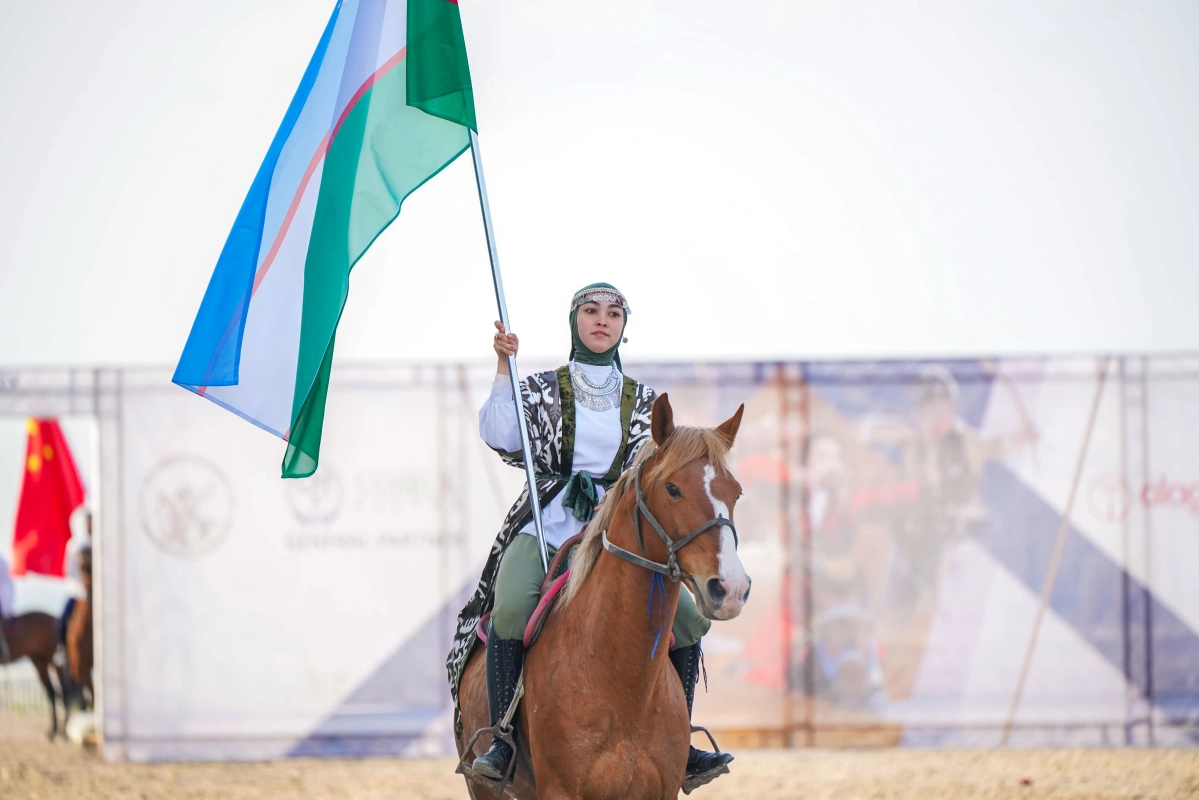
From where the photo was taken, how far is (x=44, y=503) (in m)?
14.3

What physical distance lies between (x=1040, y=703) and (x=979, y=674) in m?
0.57

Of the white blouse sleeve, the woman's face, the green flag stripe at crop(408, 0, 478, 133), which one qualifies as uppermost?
the green flag stripe at crop(408, 0, 478, 133)

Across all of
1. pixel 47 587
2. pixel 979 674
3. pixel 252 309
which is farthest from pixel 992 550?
pixel 47 587

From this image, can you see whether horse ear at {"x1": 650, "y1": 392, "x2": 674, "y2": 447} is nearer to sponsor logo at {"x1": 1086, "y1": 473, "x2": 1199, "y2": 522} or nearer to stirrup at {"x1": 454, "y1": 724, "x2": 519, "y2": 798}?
stirrup at {"x1": 454, "y1": 724, "x2": 519, "y2": 798}

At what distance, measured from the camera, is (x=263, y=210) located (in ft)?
16.0

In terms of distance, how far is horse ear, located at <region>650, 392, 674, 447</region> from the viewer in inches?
142

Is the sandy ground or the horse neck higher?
the horse neck

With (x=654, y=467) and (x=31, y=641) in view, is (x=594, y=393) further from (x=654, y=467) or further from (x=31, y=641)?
(x=31, y=641)

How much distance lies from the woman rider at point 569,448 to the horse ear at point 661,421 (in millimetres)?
721

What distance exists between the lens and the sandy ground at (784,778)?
28.2 ft

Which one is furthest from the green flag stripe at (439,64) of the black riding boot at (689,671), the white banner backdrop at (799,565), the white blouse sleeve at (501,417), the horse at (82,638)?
the horse at (82,638)

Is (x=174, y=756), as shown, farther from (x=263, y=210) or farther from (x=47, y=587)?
(x=47, y=587)

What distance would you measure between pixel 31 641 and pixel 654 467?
480 inches

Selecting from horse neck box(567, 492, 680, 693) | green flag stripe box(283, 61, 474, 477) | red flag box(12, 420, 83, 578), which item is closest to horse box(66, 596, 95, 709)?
red flag box(12, 420, 83, 578)
